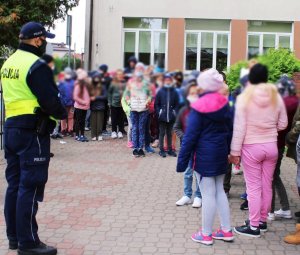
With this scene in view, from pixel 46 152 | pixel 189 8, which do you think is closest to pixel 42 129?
pixel 46 152

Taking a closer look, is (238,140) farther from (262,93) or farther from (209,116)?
(262,93)

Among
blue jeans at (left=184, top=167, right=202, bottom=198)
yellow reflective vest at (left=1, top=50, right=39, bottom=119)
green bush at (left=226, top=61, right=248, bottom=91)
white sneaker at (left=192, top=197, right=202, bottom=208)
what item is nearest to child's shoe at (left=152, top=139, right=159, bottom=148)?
blue jeans at (left=184, top=167, right=202, bottom=198)

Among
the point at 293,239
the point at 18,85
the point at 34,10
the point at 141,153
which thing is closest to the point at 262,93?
the point at 34,10

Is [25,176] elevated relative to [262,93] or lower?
lower

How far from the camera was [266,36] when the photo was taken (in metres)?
3.17

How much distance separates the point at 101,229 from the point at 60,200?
148cm

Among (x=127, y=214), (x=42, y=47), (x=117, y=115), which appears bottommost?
(x=127, y=214)

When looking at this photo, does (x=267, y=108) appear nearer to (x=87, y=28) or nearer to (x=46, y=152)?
(x=87, y=28)

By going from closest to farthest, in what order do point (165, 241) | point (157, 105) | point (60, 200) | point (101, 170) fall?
point (157, 105), point (165, 241), point (60, 200), point (101, 170)

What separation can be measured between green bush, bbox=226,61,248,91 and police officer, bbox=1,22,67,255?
1.41 meters

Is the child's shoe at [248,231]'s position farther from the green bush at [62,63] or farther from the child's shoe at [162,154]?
the child's shoe at [162,154]

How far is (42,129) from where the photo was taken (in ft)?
15.3

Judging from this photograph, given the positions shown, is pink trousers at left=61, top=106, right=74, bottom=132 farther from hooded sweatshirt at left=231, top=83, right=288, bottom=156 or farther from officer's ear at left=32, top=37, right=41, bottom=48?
hooded sweatshirt at left=231, top=83, right=288, bottom=156

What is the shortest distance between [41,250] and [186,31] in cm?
279
